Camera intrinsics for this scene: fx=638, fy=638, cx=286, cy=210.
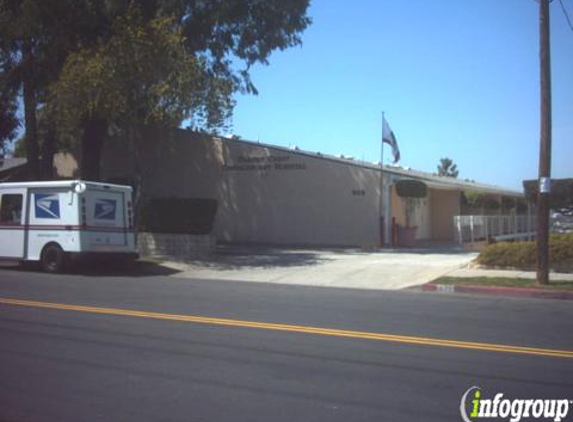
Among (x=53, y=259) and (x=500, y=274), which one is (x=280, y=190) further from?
(x=500, y=274)

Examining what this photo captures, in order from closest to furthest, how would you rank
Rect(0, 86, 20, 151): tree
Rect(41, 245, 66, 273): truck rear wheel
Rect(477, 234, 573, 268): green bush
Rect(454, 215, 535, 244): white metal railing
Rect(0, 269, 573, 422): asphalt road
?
1. Rect(0, 269, 573, 422): asphalt road
2. Rect(477, 234, 573, 268): green bush
3. Rect(41, 245, 66, 273): truck rear wheel
4. Rect(454, 215, 535, 244): white metal railing
5. Rect(0, 86, 20, 151): tree

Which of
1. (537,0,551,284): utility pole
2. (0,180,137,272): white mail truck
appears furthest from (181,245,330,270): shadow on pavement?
(537,0,551,284): utility pole

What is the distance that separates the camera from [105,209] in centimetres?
1761

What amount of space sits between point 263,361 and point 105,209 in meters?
11.6

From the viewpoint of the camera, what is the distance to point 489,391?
20.1ft

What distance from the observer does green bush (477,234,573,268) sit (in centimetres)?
1684

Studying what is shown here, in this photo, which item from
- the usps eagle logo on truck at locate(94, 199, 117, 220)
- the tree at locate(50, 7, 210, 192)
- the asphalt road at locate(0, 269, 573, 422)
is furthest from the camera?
the tree at locate(50, 7, 210, 192)

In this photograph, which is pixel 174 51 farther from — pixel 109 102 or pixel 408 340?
pixel 408 340

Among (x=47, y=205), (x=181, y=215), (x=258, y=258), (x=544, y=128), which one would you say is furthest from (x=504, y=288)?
(x=181, y=215)

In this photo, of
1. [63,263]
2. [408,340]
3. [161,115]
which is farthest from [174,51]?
[408,340]

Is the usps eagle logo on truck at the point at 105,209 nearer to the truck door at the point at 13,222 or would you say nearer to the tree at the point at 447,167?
the truck door at the point at 13,222

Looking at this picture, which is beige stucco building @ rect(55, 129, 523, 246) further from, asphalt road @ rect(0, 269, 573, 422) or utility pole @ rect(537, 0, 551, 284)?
asphalt road @ rect(0, 269, 573, 422)

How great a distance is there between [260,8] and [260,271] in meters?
12.5

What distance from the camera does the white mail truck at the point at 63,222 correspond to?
16953 mm
